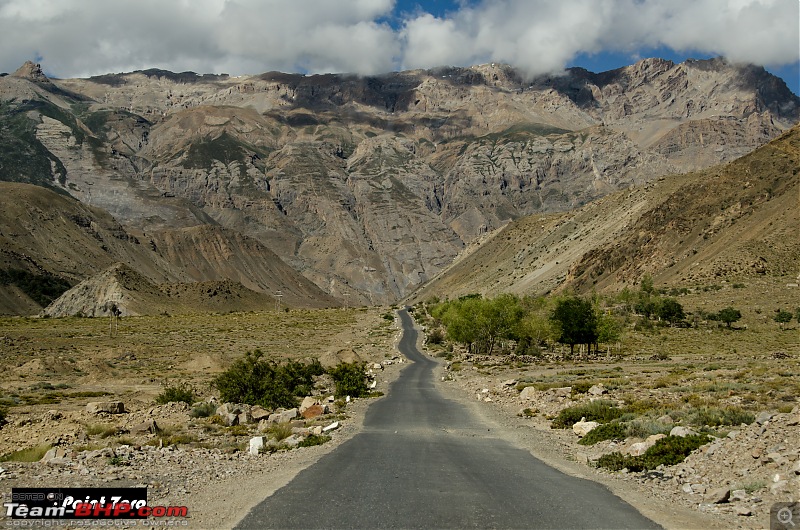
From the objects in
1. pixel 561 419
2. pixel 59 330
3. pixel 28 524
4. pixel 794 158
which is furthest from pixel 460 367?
pixel 794 158

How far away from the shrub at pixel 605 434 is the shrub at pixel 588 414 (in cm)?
261

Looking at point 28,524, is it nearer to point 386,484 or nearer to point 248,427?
point 386,484

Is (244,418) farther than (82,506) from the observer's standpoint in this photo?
Yes

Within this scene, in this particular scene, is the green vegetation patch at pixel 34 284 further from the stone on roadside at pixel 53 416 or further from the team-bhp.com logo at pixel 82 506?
the team-bhp.com logo at pixel 82 506

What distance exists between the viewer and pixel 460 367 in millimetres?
57875

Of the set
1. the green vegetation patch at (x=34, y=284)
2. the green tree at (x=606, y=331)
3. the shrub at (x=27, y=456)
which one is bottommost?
the shrub at (x=27, y=456)

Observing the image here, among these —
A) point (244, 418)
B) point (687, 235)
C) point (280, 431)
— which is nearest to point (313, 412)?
point (244, 418)

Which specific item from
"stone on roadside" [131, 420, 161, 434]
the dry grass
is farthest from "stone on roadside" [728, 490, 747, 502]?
the dry grass

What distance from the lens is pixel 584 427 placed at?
2203 centimetres

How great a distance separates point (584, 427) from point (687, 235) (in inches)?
3899

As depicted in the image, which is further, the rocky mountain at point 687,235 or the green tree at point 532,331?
the rocky mountain at point 687,235

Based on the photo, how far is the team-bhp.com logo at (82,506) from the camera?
11.1 metres

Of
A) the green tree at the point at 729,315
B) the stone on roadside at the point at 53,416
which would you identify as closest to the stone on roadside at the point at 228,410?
the stone on roadside at the point at 53,416

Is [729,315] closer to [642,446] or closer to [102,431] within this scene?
[642,446]
